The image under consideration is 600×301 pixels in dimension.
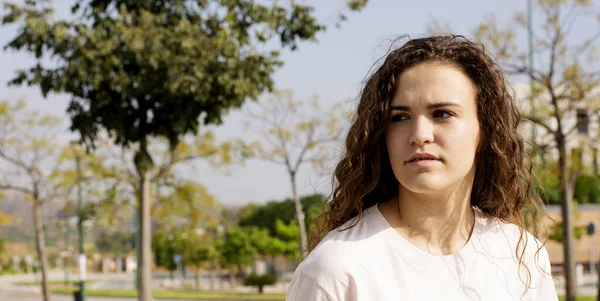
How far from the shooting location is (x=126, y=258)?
93.0 m

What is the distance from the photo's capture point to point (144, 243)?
15.6m

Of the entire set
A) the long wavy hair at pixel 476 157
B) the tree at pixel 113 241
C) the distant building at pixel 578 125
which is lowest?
the long wavy hair at pixel 476 157

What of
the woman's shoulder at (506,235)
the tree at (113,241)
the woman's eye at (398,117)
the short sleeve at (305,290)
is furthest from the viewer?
the tree at (113,241)

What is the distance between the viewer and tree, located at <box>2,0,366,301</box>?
44.1ft

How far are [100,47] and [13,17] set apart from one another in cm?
147

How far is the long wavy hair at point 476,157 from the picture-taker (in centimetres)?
194

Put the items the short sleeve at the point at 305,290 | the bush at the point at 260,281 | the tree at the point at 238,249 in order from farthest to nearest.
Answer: the tree at the point at 238,249
the bush at the point at 260,281
the short sleeve at the point at 305,290

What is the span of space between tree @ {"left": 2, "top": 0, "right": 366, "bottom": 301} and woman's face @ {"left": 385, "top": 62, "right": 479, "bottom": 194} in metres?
11.4

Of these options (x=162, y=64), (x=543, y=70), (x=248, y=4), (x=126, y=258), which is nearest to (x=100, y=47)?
(x=162, y=64)

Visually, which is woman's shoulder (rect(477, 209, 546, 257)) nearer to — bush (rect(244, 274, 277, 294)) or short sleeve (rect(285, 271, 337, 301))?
short sleeve (rect(285, 271, 337, 301))

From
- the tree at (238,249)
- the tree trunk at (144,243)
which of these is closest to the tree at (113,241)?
the tree at (238,249)

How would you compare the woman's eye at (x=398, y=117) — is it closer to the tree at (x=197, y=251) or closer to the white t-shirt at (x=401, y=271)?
the white t-shirt at (x=401, y=271)

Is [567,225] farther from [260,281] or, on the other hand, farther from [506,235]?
[260,281]

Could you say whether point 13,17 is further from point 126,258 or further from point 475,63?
point 126,258
